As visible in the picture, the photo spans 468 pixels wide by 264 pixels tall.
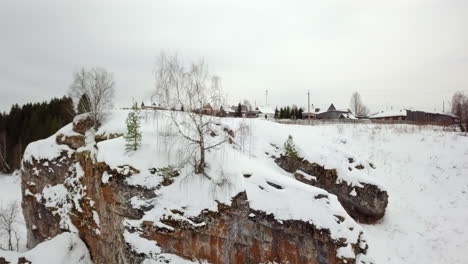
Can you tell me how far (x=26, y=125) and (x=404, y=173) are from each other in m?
48.3

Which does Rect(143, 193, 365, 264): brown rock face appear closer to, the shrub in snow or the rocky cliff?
the rocky cliff

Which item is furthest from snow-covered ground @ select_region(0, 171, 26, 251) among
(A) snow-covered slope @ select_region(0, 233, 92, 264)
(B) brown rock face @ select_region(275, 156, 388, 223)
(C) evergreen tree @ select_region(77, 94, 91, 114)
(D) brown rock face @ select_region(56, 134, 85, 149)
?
(B) brown rock face @ select_region(275, 156, 388, 223)

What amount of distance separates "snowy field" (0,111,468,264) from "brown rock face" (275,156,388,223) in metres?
0.48

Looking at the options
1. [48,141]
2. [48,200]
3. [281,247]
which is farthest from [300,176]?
[48,141]

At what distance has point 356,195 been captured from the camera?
15453 mm

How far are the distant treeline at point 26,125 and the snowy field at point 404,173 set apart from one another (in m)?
27.2

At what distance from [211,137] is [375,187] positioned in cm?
979

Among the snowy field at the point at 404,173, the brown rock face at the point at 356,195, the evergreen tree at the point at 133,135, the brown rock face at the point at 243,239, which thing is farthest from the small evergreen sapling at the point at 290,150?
the evergreen tree at the point at 133,135

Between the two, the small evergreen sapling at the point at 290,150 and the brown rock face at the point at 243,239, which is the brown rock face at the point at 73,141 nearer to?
the brown rock face at the point at 243,239

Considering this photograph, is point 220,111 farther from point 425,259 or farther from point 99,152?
point 425,259

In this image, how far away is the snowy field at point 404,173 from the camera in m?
13.5

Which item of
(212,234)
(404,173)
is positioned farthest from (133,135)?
(404,173)

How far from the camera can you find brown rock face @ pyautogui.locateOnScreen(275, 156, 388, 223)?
15.4 m

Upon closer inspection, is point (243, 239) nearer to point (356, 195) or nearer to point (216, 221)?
point (216, 221)
